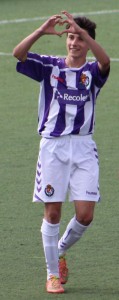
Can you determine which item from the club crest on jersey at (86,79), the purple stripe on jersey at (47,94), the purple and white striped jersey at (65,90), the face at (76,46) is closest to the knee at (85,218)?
the purple and white striped jersey at (65,90)

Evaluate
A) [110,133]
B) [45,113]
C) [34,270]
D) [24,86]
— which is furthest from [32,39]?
[24,86]

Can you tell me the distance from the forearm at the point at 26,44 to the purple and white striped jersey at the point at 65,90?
81 mm

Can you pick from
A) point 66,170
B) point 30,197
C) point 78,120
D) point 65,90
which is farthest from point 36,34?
point 30,197

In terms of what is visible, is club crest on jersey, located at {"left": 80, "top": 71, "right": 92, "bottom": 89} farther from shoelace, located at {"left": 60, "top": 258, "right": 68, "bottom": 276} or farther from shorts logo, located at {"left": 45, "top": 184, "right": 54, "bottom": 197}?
shoelace, located at {"left": 60, "top": 258, "right": 68, "bottom": 276}

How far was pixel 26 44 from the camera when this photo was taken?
8062 millimetres

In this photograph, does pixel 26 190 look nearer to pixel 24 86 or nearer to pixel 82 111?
pixel 82 111

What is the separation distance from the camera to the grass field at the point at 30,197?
28.1 ft

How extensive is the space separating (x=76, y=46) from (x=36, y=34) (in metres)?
0.32

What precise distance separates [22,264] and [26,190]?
7.94 ft

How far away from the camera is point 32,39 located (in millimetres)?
8031

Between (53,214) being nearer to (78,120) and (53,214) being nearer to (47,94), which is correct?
(78,120)

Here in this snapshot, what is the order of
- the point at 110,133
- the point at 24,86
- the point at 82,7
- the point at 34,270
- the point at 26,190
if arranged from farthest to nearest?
1. the point at 82,7
2. the point at 24,86
3. the point at 110,133
4. the point at 26,190
5. the point at 34,270

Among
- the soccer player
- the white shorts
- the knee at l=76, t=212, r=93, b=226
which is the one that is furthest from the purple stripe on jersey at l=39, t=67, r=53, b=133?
the knee at l=76, t=212, r=93, b=226

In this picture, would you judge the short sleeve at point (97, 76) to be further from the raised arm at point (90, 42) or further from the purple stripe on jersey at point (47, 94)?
the purple stripe on jersey at point (47, 94)
